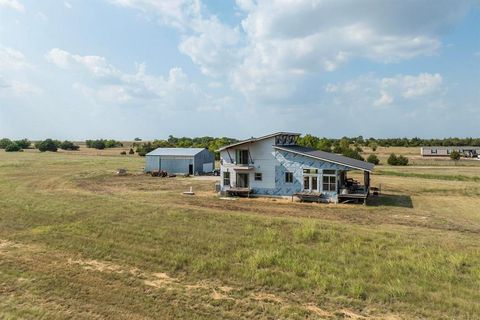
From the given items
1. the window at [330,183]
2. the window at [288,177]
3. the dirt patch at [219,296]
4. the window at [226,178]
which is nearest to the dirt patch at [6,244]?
the dirt patch at [219,296]

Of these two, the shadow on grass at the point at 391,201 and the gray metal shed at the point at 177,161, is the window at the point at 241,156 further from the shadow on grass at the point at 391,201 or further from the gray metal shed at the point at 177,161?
the gray metal shed at the point at 177,161

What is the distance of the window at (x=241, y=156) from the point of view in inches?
1264

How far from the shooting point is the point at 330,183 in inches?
1149

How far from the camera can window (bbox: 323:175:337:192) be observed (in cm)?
2897

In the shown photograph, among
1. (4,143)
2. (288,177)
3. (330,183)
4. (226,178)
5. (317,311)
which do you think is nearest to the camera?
(317,311)

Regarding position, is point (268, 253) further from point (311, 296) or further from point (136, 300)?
point (136, 300)

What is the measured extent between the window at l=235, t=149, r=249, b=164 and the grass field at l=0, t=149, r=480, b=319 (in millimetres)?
8597

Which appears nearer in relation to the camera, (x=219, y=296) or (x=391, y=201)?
(x=219, y=296)

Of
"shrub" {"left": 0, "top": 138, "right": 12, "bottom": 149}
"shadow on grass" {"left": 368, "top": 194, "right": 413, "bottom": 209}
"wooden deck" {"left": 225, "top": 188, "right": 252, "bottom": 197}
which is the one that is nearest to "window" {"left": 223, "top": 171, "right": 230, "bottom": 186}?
"wooden deck" {"left": 225, "top": 188, "right": 252, "bottom": 197}

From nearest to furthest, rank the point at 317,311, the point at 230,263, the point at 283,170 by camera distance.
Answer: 1. the point at 317,311
2. the point at 230,263
3. the point at 283,170

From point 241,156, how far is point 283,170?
3956mm

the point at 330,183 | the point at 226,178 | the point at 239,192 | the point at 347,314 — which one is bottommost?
the point at 347,314

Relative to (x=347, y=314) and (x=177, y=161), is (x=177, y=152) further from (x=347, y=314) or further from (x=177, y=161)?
(x=347, y=314)

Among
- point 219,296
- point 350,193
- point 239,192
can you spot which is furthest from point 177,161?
point 219,296
